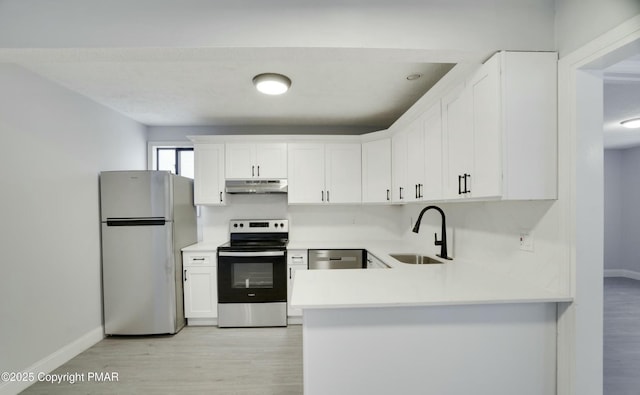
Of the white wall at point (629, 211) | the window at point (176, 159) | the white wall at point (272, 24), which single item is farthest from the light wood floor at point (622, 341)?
the window at point (176, 159)

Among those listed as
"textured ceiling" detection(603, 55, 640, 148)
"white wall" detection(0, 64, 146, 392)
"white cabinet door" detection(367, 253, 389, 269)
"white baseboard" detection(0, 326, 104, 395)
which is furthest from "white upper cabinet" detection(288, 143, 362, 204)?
"white baseboard" detection(0, 326, 104, 395)

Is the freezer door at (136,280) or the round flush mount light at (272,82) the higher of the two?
the round flush mount light at (272,82)

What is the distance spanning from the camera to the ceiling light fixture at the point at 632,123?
3183mm

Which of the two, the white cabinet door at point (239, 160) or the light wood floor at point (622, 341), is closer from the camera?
the light wood floor at point (622, 341)

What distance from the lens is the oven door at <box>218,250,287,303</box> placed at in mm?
3020

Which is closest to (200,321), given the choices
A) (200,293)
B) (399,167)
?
(200,293)

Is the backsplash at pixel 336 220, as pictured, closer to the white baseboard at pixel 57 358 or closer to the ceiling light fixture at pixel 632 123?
the white baseboard at pixel 57 358

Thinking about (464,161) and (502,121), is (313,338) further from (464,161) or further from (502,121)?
(502,121)

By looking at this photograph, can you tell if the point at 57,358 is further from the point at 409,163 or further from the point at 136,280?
the point at 409,163

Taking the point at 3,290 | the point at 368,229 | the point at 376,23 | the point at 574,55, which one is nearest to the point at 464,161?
the point at 574,55

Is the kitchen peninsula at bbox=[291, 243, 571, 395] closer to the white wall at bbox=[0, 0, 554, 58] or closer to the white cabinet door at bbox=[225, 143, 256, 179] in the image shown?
the white wall at bbox=[0, 0, 554, 58]

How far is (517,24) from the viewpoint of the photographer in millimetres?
1406

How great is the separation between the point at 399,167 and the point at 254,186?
1809 mm

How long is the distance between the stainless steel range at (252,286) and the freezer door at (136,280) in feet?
1.90
